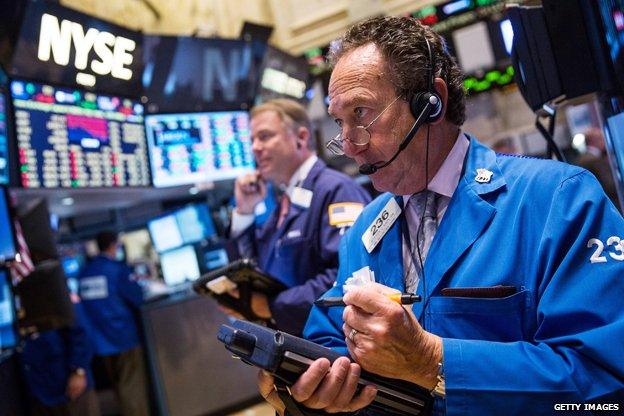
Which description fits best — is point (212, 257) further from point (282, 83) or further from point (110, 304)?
point (282, 83)

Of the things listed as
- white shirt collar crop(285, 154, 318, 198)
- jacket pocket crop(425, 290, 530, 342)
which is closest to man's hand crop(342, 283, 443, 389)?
jacket pocket crop(425, 290, 530, 342)

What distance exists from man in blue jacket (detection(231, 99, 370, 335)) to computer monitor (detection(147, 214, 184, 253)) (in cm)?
303

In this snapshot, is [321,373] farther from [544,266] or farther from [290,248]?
[290,248]

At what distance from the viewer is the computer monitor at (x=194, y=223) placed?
5.54 metres

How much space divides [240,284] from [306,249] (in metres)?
0.29

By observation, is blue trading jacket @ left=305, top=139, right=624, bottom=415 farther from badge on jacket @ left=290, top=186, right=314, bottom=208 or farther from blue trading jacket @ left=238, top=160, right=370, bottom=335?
badge on jacket @ left=290, top=186, right=314, bottom=208

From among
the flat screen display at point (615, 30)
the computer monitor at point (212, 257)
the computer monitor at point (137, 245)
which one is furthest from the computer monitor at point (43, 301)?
the computer monitor at point (137, 245)

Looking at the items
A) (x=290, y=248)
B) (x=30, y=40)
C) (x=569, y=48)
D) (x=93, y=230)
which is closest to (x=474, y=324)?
(x=569, y=48)

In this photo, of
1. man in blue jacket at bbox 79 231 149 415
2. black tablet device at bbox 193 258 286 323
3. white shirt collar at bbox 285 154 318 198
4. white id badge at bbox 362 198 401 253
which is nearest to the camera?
white id badge at bbox 362 198 401 253

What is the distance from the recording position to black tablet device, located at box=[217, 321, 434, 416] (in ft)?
3.17

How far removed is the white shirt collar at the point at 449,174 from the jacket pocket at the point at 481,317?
0.26m

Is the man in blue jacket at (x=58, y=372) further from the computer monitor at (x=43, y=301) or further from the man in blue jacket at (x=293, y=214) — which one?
the man in blue jacket at (x=293, y=214)

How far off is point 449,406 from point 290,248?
141 centimetres

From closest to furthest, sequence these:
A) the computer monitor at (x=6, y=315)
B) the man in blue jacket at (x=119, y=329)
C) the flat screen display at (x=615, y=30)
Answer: the flat screen display at (x=615, y=30) → the computer monitor at (x=6, y=315) → the man in blue jacket at (x=119, y=329)
